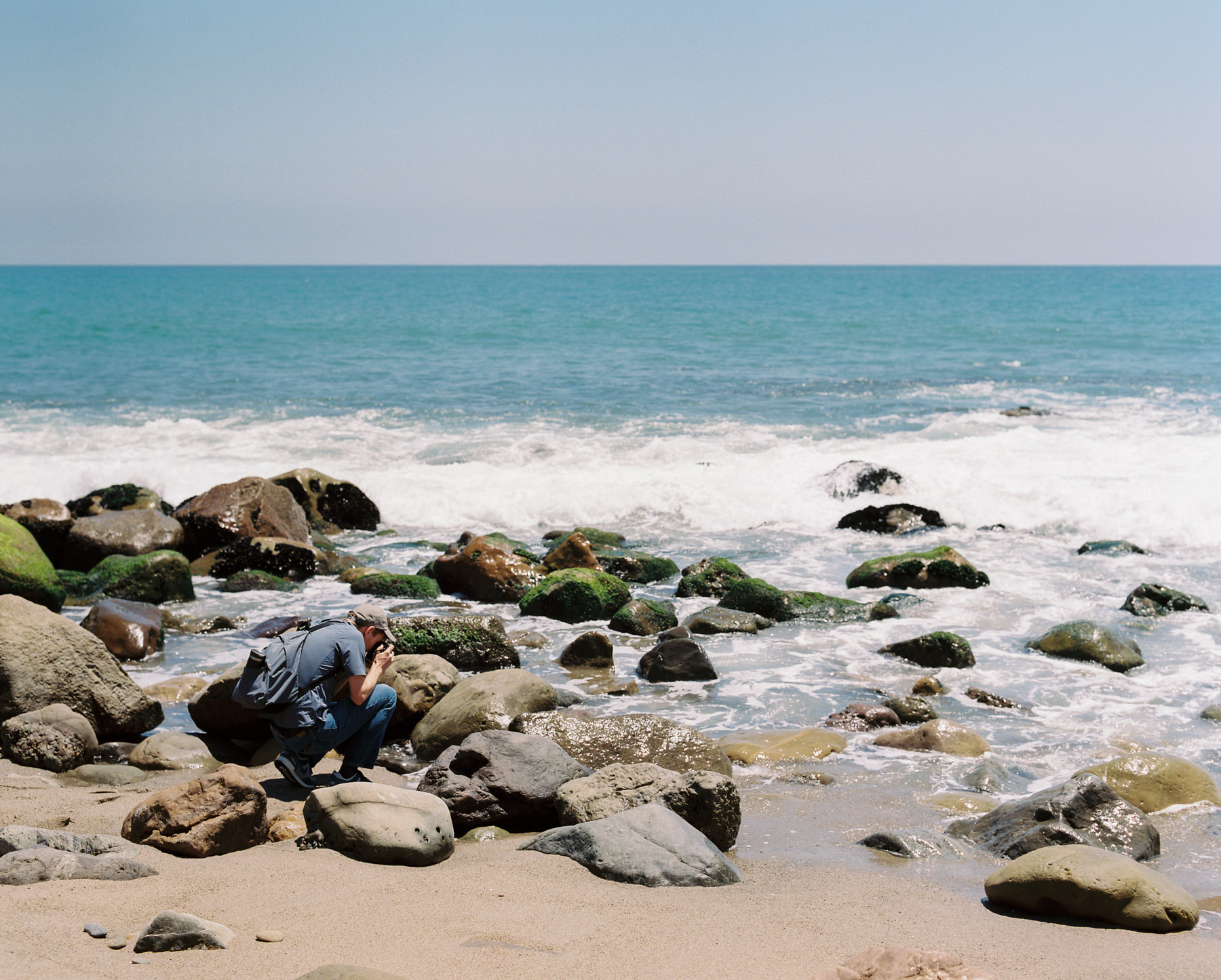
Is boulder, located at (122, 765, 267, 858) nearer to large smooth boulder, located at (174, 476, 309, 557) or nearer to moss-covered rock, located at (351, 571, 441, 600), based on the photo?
moss-covered rock, located at (351, 571, 441, 600)

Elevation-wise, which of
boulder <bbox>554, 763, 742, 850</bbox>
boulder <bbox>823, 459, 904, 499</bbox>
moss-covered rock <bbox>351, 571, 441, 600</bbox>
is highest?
boulder <bbox>823, 459, 904, 499</bbox>

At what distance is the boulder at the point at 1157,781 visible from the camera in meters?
6.73

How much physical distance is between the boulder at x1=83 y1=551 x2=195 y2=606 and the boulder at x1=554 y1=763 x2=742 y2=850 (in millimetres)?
7298

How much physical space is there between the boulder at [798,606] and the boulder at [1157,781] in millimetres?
4398

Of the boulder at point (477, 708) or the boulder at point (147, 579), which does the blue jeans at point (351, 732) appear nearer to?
the boulder at point (477, 708)

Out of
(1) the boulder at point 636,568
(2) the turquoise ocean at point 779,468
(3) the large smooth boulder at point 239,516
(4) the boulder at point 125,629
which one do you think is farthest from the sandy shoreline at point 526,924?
(3) the large smooth boulder at point 239,516

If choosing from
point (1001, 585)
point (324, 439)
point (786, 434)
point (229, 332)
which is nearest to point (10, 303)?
point (229, 332)

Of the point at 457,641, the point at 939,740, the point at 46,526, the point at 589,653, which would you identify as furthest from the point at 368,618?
the point at 46,526

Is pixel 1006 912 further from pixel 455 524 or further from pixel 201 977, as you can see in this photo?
pixel 455 524

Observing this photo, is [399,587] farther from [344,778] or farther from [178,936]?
[178,936]

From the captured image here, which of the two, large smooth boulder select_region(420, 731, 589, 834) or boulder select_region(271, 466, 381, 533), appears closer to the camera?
large smooth boulder select_region(420, 731, 589, 834)

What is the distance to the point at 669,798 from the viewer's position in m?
5.99

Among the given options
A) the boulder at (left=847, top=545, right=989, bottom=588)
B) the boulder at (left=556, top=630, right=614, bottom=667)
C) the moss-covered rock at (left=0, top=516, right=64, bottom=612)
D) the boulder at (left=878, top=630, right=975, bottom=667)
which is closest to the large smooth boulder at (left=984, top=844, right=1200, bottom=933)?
the boulder at (left=878, top=630, right=975, bottom=667)

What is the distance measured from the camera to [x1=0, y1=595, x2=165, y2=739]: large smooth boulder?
7332 millimetres
